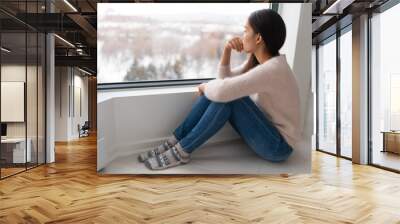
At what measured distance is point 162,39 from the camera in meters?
4.70

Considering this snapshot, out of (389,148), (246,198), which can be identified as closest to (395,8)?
A: (389,148)

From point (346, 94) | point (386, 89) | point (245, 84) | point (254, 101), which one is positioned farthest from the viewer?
point (346, 94)

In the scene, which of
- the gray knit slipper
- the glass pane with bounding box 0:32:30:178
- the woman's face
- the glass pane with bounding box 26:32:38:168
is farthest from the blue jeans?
the glass pane with bounding box 26:32:38:168

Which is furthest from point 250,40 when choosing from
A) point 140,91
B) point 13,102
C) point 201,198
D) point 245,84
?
point 13,102

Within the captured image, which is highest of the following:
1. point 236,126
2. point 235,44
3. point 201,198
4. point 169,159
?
point 235,44

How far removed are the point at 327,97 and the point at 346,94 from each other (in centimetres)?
130

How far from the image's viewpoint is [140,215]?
3.90 metres

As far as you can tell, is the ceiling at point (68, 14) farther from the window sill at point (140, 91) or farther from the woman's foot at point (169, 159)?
the woman's foot at point (169, 159)

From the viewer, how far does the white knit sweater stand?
4367 mm

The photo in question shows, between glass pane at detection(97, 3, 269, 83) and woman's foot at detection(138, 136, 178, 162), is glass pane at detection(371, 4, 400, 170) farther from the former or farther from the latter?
woman's foot at detection(138, 136, 178, 162)

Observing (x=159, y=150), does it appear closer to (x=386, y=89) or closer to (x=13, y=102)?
(x=13, y=102)

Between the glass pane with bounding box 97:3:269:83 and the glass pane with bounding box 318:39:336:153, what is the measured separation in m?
5.53

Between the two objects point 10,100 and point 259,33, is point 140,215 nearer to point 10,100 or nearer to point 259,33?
point 259,33

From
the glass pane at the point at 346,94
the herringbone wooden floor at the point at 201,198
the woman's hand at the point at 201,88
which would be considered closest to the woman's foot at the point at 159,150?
the herringbone wooden floor at the point at 201,198
